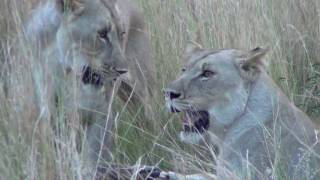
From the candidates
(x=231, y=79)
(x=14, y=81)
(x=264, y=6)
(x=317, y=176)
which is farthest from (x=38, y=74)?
(x=264, y=6)

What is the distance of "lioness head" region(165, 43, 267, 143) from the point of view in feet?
16.6

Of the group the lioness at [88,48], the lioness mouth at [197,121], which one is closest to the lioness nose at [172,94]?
the lioness mouth at [197,121]

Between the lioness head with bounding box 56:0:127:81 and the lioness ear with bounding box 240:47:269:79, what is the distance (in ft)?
3.40

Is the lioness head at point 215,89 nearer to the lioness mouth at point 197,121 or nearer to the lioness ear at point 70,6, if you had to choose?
the lioness mouth at point 197,121

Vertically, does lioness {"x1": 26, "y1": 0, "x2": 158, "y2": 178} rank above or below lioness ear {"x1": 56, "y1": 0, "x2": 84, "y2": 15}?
below

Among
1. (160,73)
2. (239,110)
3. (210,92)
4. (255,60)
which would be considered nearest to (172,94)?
(210,92)

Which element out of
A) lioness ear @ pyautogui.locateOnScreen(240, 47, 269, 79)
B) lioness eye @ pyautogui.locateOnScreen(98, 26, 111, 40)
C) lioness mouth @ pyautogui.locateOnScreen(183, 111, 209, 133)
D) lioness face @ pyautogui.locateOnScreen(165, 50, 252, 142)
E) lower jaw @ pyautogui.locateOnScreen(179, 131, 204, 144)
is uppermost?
lioness eye @ pyautogui.locateOnScreen(98, 26, 111, 40)

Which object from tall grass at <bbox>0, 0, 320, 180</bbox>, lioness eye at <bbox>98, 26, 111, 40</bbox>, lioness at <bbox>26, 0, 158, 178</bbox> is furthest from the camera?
lioness eye at <bbox>98, 26, 111, 40</bbox>

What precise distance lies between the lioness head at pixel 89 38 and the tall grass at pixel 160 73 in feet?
0.80

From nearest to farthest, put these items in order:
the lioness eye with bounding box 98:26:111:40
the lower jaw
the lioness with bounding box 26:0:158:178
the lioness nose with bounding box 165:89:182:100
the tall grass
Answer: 1. the tall grass
2. the lioness nose with bounding box 165:89:182:100
3. the lower jaw
4. the lioness with bounding box 26:0:158:178
5. the lioness eye with bounding box 98:26:111:40

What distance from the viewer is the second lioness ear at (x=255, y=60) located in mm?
5082

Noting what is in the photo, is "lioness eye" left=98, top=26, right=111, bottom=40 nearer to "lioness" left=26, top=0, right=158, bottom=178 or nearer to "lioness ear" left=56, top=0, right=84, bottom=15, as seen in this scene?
"lioness" left=26, top=0, right=158, bottom=178

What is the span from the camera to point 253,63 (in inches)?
201

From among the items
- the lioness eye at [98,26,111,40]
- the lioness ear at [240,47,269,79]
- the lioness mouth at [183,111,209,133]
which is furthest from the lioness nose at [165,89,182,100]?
the lioness eye at [98,26,111,40]
